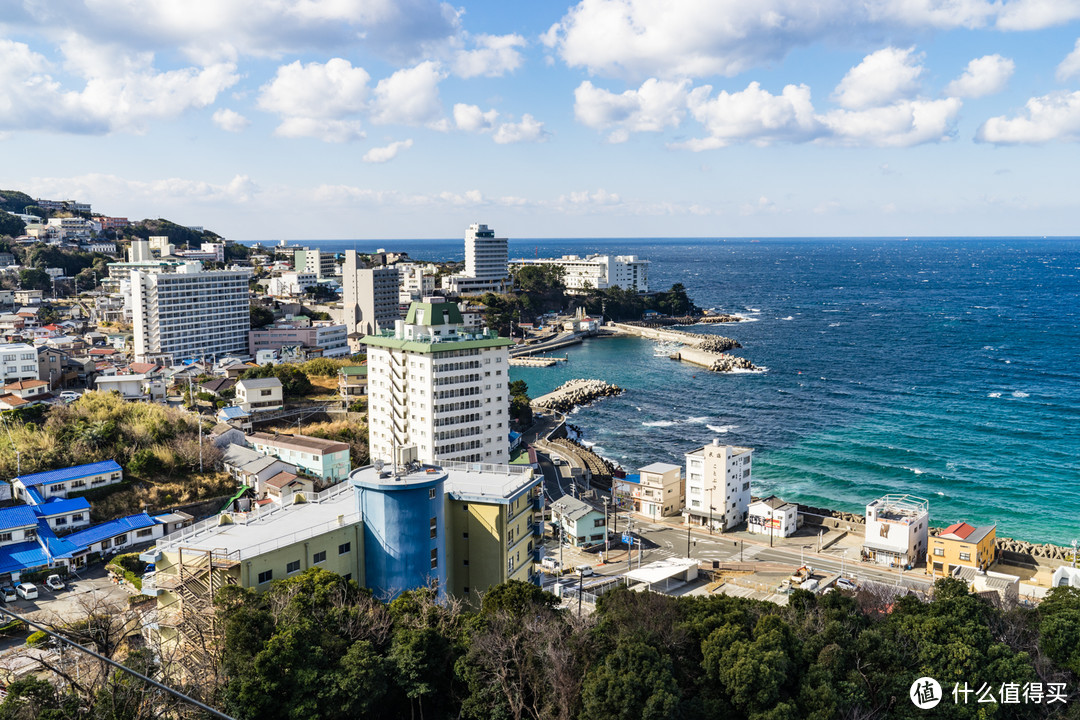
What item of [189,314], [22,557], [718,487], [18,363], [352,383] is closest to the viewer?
[22,557]

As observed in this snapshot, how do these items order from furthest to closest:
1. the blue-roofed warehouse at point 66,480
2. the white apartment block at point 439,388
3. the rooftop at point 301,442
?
the rooftop at point 301,442 → the white apartment block at point 439,388 → the blue-roofed warehouse at point 66,480

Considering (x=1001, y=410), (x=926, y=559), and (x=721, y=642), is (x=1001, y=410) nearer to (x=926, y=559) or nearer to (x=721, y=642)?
(x=926, y=559)

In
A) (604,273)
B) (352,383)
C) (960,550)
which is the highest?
(604,273)

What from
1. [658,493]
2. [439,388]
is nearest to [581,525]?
[658,493]

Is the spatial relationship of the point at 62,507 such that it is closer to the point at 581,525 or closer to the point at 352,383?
the point at 581,525

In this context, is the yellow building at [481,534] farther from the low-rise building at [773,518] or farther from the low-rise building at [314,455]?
the low-rise building at [314,455]

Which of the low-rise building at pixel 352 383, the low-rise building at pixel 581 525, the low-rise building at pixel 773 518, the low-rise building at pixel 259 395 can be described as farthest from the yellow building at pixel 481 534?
the low-rise building at pixel 352 383

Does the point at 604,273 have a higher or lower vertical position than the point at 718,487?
higher
